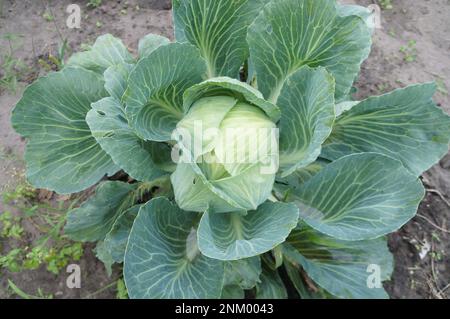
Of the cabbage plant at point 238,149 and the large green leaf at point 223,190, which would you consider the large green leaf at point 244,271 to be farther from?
the large green leaf at point 223,190

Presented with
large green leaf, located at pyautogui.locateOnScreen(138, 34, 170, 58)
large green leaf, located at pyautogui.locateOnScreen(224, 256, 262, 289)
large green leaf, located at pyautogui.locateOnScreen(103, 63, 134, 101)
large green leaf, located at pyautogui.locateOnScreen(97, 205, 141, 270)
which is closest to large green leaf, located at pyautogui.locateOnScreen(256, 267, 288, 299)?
large green leaf, located at pyautogui.locateOnScreen(224, 256, 262, 289)

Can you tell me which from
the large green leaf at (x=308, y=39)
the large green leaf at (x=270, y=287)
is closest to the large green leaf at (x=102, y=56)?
the large green leaf at (x=308, y=39)

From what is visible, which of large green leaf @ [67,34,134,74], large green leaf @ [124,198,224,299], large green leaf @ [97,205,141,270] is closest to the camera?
large green leaf @ [124,198,224,299]

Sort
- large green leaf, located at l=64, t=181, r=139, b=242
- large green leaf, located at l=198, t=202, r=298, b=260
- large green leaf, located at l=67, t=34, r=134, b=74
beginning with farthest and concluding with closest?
large green leaf, located at l=67, t=34, r=134, b=74
large green leaf, located at l=64, t=181, r=139, b=242
large green leaf, located at l=198, t=202, r=298, b=260

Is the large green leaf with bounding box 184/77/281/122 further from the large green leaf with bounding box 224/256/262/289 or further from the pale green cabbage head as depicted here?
the large green leaf with bounding box 224/256/262/289

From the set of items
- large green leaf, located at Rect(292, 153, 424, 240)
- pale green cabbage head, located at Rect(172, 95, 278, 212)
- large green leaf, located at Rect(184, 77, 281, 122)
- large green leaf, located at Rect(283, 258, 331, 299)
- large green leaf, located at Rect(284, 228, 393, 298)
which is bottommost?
large green leaf, located at Rect(283, 258, 331, 299)

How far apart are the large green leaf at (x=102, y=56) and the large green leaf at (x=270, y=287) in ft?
3.73

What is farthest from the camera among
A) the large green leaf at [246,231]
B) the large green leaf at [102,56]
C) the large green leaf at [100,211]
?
the large green leaf at [102,56]

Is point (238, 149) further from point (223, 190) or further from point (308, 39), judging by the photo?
point (308, 39)

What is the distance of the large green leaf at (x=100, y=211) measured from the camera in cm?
183

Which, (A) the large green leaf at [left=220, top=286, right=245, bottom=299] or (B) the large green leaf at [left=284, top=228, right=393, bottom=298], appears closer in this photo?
(B) the large green leaf at [left=284, top=228, right=393, bottom=298]

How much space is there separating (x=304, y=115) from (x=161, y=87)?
0.54m

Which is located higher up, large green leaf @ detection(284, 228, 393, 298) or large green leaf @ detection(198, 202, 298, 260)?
large green leaf @ detection(198, 202, 298, 260)

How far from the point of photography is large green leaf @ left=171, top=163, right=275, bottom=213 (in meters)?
1.47
